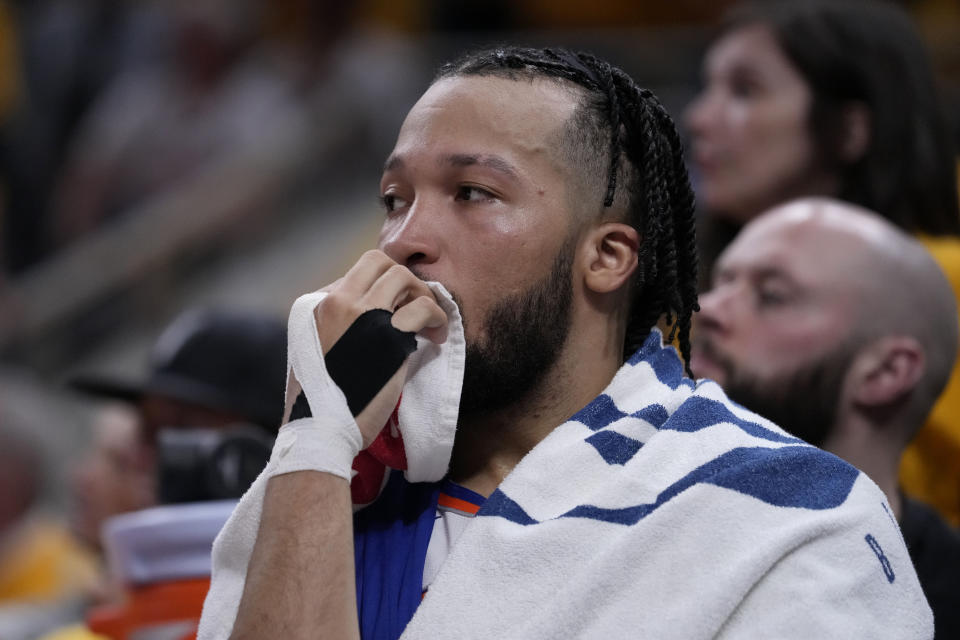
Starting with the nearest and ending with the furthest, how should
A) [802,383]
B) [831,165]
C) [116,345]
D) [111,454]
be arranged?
[802,383]
[831,165]
[111,454]
[116,345]

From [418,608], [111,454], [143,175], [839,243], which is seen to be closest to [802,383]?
[839,243]

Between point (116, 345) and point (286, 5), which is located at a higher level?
point (286, 5)

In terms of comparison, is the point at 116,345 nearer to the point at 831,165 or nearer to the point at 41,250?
the point at 41,250

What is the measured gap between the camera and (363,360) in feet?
5.13

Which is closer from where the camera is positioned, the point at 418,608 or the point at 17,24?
the point at 418,608

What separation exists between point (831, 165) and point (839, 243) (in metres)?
0.74

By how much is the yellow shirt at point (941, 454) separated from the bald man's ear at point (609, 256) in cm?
113

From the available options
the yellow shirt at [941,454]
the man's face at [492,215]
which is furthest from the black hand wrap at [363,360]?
the yellow shirt at [941,454]

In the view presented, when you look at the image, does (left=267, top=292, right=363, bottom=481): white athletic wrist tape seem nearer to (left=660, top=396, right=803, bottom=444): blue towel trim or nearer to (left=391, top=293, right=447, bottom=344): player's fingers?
(left=391, top=293, right=447, bottom=344): player's fingers

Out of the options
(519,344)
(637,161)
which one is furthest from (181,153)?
(519,344)

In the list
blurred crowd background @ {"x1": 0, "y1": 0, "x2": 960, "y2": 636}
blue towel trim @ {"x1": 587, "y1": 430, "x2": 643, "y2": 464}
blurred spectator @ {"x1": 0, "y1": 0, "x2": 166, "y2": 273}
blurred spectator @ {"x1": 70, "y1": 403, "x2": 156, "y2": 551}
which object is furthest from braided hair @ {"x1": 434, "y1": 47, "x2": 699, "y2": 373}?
blurred spectator @ {"x1": 0, "y1": 0, "x2": 166, "y2": 273}

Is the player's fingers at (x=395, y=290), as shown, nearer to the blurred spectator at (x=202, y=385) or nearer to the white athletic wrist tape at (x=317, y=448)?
the white athletic wrist tape at (x=317, y=448)

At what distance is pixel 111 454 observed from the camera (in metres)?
3.64

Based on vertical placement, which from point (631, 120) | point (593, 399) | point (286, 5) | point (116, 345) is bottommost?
point (593, 399)
